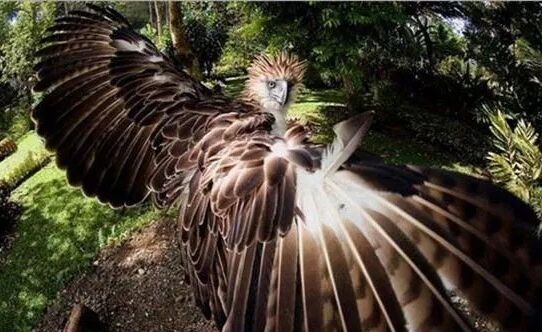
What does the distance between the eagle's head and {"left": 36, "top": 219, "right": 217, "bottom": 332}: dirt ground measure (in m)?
3.12

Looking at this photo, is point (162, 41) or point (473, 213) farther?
point (162, 41)

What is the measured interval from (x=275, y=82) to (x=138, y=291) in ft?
13.0

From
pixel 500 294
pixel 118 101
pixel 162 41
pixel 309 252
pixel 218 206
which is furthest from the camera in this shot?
pixel 162 41

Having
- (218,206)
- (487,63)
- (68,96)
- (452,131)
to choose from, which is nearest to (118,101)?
(68,96)

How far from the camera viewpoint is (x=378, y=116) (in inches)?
415

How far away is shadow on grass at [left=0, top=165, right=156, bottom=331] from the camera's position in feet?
22.5

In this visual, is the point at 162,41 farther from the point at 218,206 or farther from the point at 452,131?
the point at 218,206

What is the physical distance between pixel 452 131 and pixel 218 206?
28.8 ft

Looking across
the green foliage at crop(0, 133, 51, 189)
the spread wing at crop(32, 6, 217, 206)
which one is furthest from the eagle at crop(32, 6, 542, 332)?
the green foliage at crop(0, 133, 51, 189)

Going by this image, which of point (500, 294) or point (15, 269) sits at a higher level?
point (500, 294)

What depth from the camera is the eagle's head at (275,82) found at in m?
3.20

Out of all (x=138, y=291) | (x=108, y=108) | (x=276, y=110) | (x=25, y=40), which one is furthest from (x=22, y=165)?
(x=276, y=110)

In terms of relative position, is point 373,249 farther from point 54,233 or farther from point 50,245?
point 54,233

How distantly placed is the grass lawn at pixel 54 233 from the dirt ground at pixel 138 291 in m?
0.27
